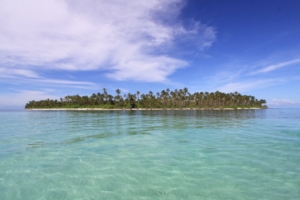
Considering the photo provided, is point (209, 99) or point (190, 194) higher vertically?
point (209, 99)

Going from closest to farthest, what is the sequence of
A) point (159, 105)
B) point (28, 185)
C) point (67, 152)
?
point (28, 185), point (67, 152), point (159, 105)

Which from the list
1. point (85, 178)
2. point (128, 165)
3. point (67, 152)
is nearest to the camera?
point (85, 178)

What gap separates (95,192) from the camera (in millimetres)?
7844

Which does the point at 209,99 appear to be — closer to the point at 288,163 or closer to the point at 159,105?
the point at 159,105

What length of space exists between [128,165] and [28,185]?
5.13m

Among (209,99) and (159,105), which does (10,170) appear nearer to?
(159,105)

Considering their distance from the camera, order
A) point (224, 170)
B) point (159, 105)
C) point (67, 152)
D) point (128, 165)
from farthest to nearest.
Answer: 1. point (159, 105)
2. point (67, 152)
3. point (128, 165)
4. point (224, 170)

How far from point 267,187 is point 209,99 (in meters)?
194

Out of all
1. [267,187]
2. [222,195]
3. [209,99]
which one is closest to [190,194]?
[222,195]

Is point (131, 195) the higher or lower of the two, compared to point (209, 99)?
lower

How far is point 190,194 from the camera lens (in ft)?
24.8

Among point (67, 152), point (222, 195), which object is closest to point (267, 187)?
point (222, 195)

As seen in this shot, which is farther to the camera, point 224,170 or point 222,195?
point 224,170

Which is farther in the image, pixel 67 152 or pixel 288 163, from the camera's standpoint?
pixel 67 152
